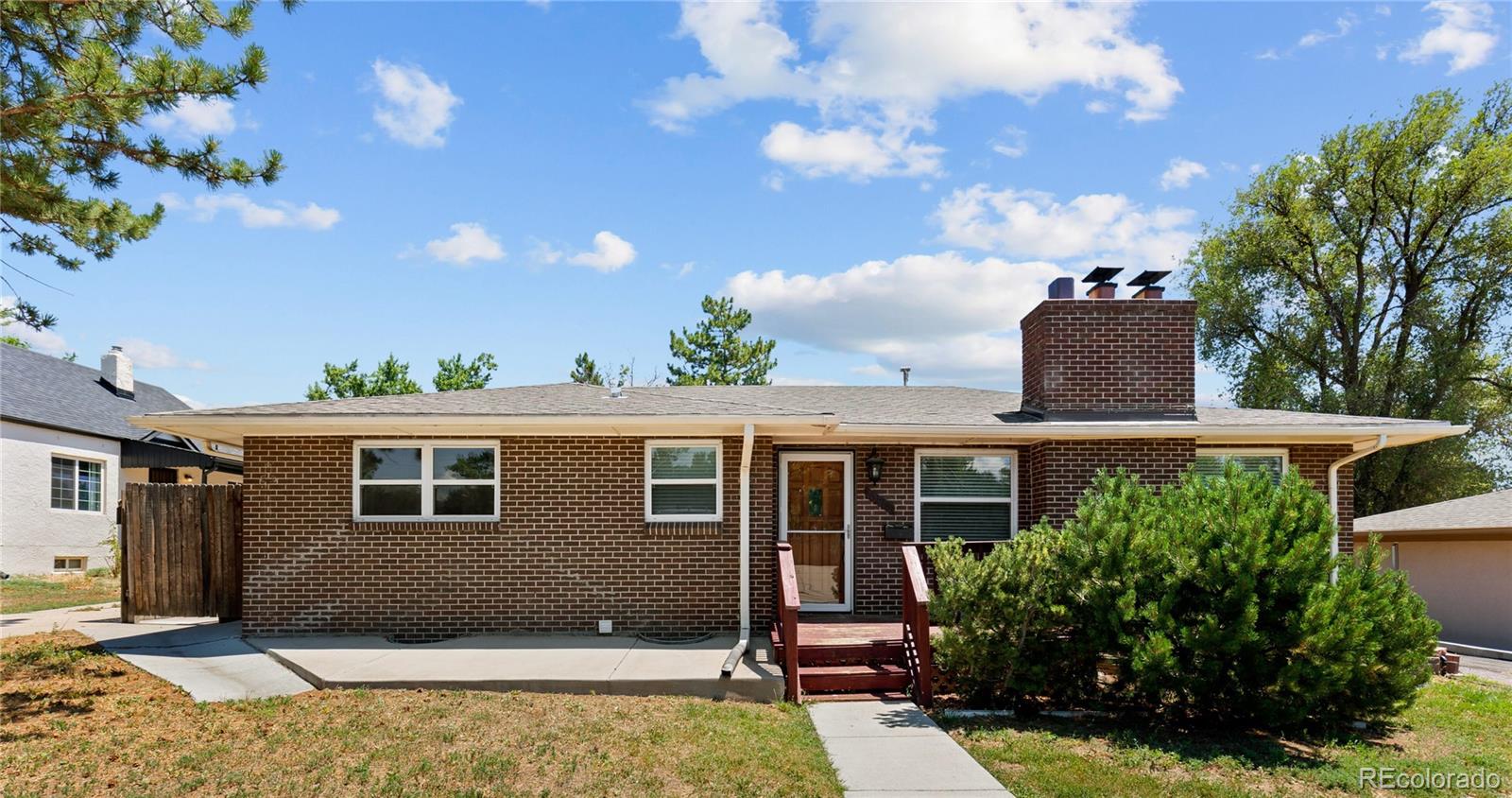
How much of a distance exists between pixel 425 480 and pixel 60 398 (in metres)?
16.6

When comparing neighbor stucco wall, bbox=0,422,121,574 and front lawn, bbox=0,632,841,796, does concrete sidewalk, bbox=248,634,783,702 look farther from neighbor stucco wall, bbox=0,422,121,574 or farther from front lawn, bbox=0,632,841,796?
neighbor stucco wall, bbox=0,422,121,574

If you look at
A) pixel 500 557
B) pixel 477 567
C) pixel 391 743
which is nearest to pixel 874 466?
pixel 500 557

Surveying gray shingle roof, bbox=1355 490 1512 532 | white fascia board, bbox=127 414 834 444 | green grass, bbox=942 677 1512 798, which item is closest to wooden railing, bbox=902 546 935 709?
green grass, bbox=942 677 1512 798

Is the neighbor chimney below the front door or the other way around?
the other way around

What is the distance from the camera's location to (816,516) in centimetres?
1046

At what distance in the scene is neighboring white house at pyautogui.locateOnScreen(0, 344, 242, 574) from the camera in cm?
1803

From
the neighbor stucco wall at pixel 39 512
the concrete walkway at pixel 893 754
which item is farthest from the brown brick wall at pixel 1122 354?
the neighbor stucco wall at pixel 39 512

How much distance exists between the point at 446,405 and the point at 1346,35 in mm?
15176

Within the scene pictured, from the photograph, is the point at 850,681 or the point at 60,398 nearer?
the point at 850,681

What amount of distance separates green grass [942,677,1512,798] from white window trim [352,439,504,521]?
18.0 feet

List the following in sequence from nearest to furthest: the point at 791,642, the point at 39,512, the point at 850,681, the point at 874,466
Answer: the point at 791,642 < the point at 850,681 < the point at 874,466 < the point at 39,512

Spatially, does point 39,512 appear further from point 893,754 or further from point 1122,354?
point 1122,354

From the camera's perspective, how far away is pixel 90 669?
310 inches

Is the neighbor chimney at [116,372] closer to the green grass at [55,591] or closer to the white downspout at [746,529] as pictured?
the green grass at [55,591]
